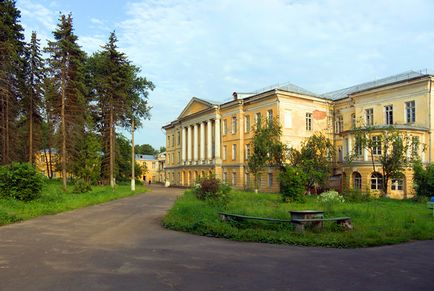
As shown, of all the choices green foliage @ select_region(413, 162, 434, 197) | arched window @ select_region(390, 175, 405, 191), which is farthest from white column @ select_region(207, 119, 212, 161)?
green foliage @ select_region(413, 162, 434, 197)

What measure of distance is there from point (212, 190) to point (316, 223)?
8700 millimetres

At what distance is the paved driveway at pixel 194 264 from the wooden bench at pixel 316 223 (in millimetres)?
1549

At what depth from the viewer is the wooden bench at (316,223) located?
1079 cm

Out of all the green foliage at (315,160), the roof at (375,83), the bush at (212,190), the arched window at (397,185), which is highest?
the roof at (375,83)

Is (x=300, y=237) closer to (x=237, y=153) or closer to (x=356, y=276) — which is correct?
(x=356, y=276)

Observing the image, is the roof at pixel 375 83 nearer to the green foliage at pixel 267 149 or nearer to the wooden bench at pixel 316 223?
the green foliage at pixel 267 149

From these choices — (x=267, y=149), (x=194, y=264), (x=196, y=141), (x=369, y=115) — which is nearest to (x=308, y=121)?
(x=369, y=115)

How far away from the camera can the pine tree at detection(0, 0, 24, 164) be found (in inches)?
1190

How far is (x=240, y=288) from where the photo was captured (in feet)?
19.5

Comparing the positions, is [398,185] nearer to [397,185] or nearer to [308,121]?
[397,185]

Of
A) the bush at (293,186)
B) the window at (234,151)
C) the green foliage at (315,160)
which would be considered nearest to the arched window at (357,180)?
the green foliage at (315,160)

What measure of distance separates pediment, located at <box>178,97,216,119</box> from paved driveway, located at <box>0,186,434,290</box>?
48.7 m

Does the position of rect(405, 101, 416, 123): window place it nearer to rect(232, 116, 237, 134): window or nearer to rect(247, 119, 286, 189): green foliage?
rect(247, 119, 286, 189): green foliage

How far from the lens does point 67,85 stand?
1352 inches
